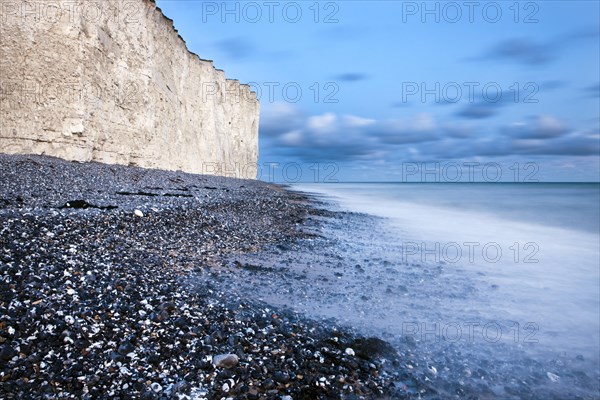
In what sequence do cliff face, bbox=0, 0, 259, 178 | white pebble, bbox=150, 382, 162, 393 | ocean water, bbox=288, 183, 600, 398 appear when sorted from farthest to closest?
cliff face, bbox=0, 0, 259, 178, ocean water, bbox=288, 183, 600, 398, white pebble, bbox=150, 382, 162, 393

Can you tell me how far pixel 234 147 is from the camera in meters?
47.3

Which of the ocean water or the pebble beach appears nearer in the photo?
the pebble beach

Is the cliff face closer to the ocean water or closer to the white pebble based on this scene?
the ocean water

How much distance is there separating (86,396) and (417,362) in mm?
2186

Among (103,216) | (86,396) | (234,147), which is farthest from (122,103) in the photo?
(234,147)

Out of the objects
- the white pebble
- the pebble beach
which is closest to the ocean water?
the pebble beach

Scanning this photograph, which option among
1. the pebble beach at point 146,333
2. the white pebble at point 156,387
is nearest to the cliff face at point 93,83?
the pebble beach at point 146,333

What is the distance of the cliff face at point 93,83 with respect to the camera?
43.8 ft

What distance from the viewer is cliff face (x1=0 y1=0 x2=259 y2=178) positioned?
1334 centimetres

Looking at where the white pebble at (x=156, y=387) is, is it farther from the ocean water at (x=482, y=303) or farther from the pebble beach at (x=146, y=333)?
the ocean water at (x=482, y=303)

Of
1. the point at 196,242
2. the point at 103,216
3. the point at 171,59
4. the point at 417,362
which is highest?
the point at 171,59

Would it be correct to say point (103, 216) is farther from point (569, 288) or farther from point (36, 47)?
point (36, 47)

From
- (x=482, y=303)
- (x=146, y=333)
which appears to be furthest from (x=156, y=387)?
(x=482, y=303)

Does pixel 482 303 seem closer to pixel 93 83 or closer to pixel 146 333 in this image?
pixel 146 333
